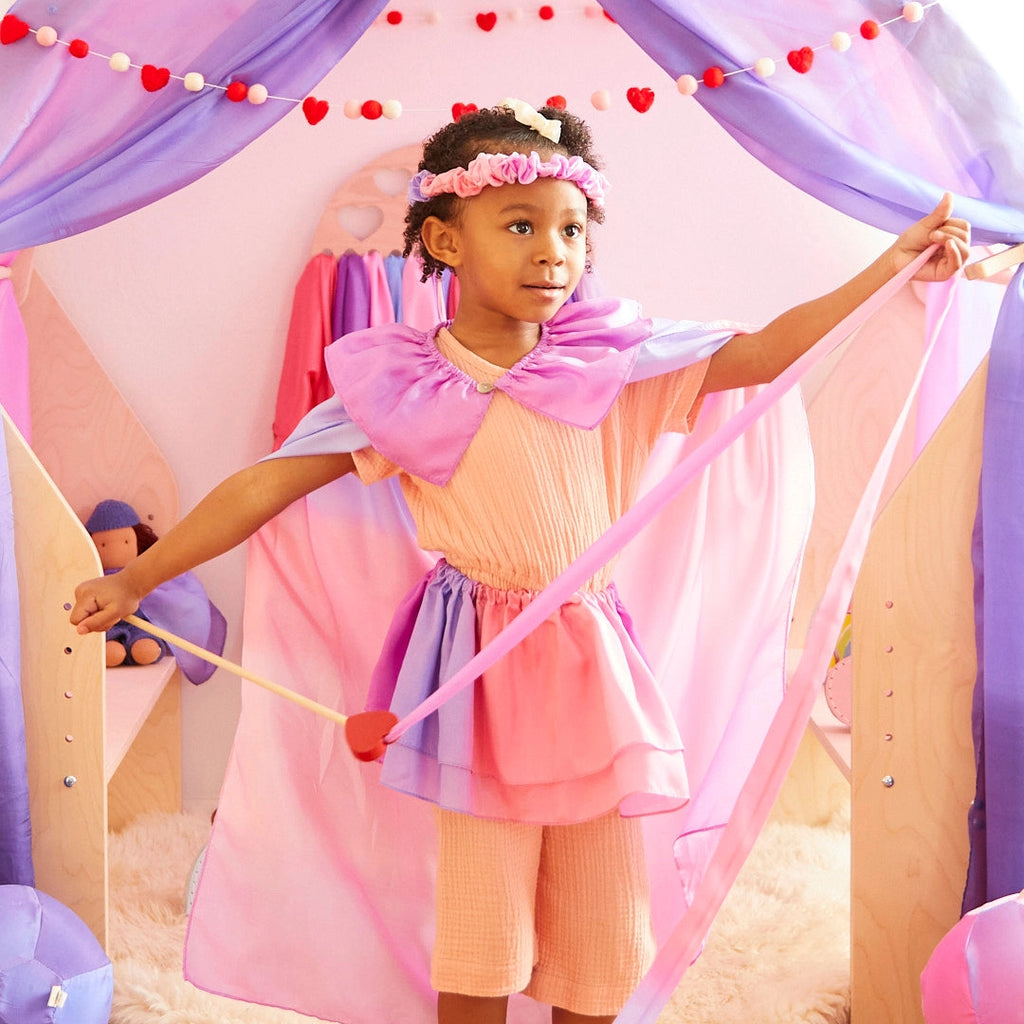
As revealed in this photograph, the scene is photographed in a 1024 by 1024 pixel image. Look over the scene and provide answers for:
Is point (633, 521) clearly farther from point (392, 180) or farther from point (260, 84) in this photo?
point (392, 180)

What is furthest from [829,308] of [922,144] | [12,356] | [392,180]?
[12,356]

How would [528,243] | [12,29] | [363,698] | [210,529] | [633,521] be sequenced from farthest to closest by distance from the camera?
[363,698], [12,29], [210,529], [528,243], [633,521]

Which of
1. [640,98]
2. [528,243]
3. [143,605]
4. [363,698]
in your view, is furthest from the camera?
[143,605]

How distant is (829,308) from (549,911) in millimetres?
770

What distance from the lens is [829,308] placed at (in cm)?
146

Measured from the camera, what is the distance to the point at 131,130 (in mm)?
1695

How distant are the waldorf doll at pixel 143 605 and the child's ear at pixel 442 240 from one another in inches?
46.9

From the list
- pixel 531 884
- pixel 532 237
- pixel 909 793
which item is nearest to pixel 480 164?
pixel 532 237

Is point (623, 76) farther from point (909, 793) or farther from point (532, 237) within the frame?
point (909, 793)

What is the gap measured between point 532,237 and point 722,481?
459 mm

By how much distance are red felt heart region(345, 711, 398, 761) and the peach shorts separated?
165mm

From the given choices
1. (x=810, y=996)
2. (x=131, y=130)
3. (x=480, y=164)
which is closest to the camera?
(x=480, y=164)

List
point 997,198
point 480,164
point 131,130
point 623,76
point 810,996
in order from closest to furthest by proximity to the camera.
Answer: point 480,164, point 997,198, point 131,130, point 810,996, point 623,76

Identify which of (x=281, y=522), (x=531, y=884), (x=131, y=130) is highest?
(x=131, y=130)
